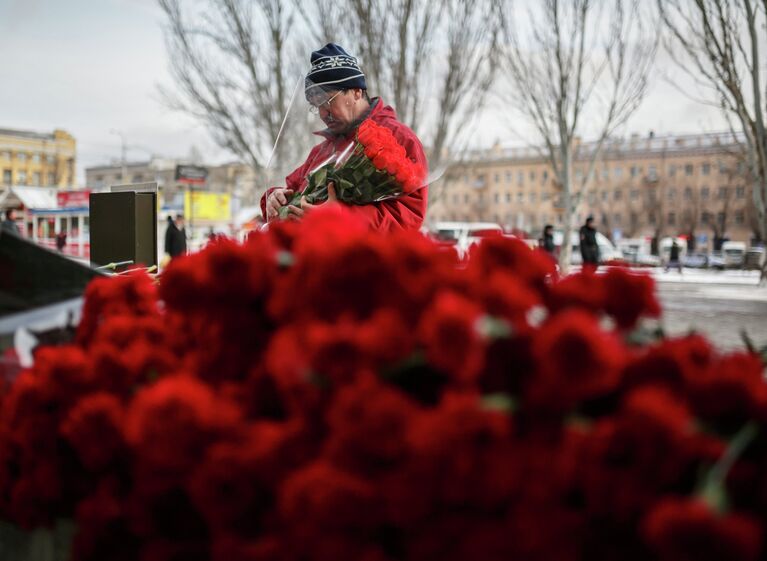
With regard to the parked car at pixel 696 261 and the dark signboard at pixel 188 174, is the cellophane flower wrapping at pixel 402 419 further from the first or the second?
the parked car at pixel 696 261

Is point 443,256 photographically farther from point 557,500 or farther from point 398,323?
point 557,500

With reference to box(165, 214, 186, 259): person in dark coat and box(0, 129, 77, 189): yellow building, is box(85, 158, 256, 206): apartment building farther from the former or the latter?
box(165, 214, 186, 259): person in dark coat

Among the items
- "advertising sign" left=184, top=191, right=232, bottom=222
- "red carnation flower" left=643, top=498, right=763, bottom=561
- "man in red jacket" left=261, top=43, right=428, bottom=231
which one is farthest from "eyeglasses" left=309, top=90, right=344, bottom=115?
"advertising sign" left=184, top=191, right=232, bottom=222

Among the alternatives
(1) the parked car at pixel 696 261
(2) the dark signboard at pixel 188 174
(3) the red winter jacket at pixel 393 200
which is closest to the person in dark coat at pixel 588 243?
(2) the dark signboard at pixel 188 174

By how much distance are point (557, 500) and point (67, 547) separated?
0.72 meters

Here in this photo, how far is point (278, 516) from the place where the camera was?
77 centimetres

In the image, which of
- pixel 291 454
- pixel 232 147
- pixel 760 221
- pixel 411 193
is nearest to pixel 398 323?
pixel 291 454

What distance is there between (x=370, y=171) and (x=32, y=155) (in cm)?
9106

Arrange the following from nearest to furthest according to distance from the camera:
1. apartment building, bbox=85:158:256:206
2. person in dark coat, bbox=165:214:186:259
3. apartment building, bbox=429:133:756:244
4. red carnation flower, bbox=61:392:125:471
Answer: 1. red carnation flower, bbox=61:392:125:471
2. person in dark coat, bbox=165:214:186:259
3. apartment building, bbox=429:133:756:244
4. apartment building, bbox=85:158:256:206

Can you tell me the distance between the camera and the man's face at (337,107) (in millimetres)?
2320

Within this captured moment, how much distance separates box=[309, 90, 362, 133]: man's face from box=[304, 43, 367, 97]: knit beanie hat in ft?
0.08

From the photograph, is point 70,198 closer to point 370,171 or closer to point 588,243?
point 588,243

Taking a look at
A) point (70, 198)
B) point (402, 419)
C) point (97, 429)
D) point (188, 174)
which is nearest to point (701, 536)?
point (402, 419)

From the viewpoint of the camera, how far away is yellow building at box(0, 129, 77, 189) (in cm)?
7675
